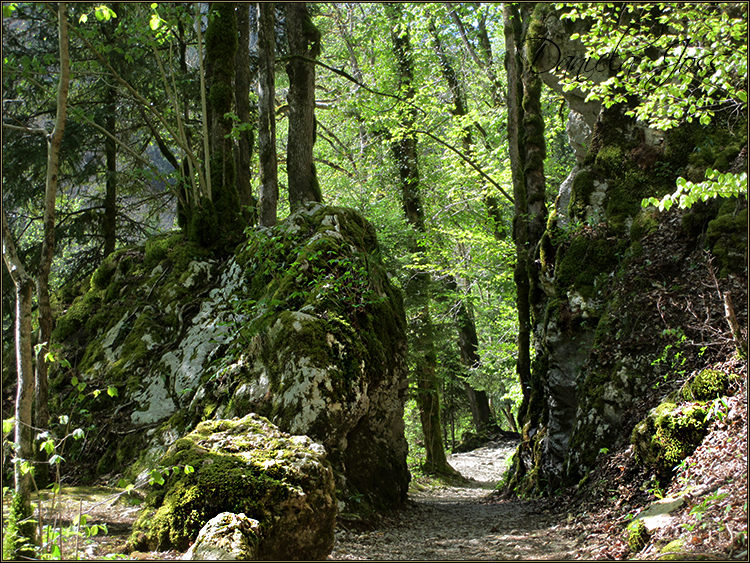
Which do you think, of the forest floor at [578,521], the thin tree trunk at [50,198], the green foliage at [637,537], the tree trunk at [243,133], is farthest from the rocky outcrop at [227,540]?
the tree trunk at [243,133]

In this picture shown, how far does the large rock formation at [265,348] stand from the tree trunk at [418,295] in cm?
346

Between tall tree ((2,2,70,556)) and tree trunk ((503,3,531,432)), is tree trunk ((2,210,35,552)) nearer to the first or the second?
tall tree ((2,2,70,556))

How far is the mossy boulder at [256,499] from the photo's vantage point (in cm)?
367

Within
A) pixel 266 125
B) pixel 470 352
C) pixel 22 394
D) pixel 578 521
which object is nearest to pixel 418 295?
pixel 266 125

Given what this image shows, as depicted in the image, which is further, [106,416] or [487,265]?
[487,265]

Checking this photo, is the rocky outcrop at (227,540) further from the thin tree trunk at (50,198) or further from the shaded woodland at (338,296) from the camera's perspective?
the thin tree trunk at (50,198)

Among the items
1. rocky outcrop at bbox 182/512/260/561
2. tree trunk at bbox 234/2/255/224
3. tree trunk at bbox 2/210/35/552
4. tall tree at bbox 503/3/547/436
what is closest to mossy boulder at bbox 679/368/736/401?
rocky outcrop at bbox 182/512/260/561

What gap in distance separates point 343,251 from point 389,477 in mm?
3105

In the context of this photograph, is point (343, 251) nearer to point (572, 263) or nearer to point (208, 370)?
point (208, 370)

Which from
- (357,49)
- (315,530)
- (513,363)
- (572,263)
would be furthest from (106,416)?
→ (357,49)

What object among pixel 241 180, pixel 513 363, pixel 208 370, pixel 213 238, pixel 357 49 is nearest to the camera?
pixel 208 370

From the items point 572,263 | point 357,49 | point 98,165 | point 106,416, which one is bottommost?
point 106,416

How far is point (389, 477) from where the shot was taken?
6.74 m

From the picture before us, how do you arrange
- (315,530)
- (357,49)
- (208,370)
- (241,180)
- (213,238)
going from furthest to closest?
(357,49), (241,180), (213,238), (208,370), (315,530)
